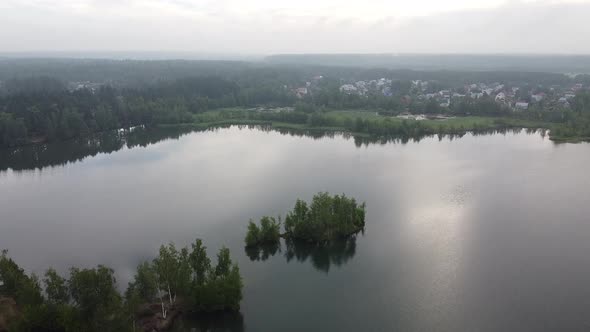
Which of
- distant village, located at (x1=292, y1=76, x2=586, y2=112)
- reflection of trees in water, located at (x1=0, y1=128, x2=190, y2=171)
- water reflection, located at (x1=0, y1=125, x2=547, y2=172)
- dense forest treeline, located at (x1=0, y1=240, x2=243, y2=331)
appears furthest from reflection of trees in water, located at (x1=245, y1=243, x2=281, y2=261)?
distant village, located at (x1=292, y1=76, x2=586, y2=112)

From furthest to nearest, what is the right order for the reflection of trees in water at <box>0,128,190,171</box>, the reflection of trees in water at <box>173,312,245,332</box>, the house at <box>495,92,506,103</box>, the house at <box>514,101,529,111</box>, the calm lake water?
1. the house at <box>495,92,506,103</box>
2. the house at <box>514,101,529,111</box>
3. the reflection of trees in water at <box>0,128,190,171</box>
4. the calm lake water
5. the reflection of trees in water at <box>173,312,245,332</box>

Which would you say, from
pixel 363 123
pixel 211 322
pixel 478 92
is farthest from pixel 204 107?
pixel 211 322

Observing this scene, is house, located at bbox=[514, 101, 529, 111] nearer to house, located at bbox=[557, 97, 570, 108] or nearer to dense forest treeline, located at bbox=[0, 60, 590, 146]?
dense forest treeline, located at bbox=[0, 60, 590, 146]

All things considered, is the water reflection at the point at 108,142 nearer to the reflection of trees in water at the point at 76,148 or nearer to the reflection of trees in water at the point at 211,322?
the reflection of trees in water at the point at 76,148

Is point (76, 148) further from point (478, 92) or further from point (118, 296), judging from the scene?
point (478, 92)

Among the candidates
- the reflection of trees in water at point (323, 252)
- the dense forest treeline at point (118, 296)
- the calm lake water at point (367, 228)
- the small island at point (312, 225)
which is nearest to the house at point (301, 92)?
the calm lake water at point (367, 228)

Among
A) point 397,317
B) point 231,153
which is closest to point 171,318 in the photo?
point 397,317

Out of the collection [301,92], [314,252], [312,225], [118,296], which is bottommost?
[314,252]
